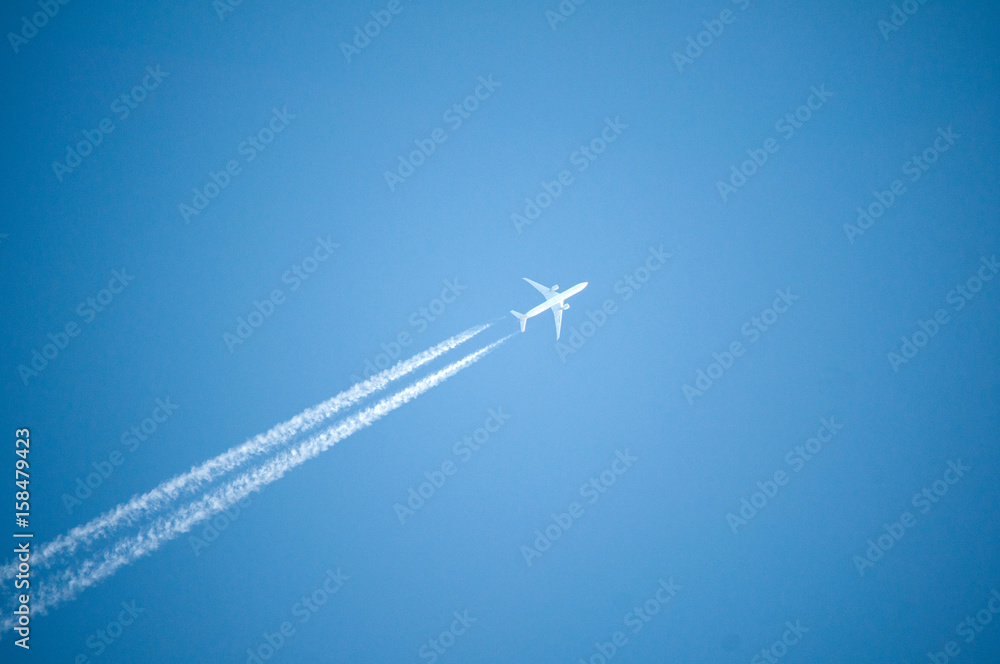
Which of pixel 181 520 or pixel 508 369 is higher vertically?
pixel 508 369

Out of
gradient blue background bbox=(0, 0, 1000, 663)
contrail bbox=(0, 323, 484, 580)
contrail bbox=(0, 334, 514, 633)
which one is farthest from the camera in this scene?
gradient blue background bbox=(0, 0, 1000, 663)

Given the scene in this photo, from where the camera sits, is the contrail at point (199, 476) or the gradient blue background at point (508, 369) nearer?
the contrail at point (199, 476)

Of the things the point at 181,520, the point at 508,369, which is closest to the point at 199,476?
the point at 181,520

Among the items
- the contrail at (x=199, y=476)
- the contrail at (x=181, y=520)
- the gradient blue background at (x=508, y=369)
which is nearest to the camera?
the contrail at (x=181, y=520)

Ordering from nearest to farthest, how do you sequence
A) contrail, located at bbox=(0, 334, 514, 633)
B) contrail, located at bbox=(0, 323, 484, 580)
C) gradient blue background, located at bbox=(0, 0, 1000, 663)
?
contrail, located at bbox=(0, 334, 514, 633) < contrail, located at bbox=(0, 323, 484, 580) < gradient blue background, located at bbox=(0, 0, 1000, 663)

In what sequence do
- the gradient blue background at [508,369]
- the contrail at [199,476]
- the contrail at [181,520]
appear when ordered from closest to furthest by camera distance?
the contrail at [181,520], the contrail at [199,476], the gradient blue background at [508,369]

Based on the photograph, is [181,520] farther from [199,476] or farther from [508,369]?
[508,369]
